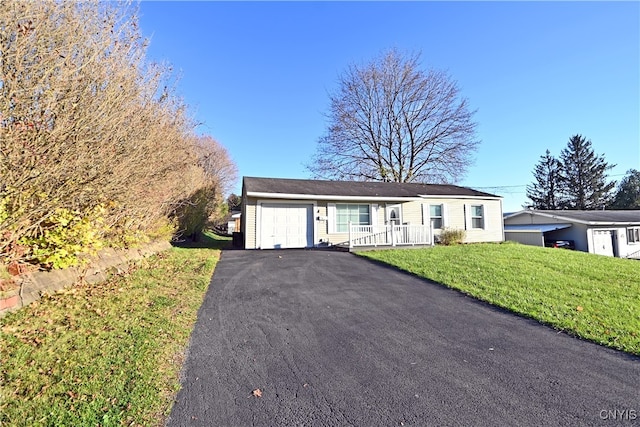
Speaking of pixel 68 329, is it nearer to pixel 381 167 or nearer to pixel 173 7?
pixel 173 7

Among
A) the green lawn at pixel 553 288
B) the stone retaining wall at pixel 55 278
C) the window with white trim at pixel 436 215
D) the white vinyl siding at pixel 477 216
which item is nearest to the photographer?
the stone retaining wall at pixel 55 278

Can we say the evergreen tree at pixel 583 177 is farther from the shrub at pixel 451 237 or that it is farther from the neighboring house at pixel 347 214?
the shrub at pixel 451 237

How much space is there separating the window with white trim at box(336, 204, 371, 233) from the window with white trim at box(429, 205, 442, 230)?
13.2 feet

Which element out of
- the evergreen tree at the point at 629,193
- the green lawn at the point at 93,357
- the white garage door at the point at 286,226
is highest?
the evergreen tree at the point at 629,193

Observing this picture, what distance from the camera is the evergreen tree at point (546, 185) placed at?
1703 inches

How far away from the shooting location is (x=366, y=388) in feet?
8.59

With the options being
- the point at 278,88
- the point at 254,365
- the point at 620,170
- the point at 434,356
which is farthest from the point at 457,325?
the point at 620,170

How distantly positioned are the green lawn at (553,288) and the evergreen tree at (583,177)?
4295 centimetres

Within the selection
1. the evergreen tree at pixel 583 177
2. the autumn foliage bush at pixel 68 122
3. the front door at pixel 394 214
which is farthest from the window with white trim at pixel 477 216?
the evergreen tree at pixel 583 177

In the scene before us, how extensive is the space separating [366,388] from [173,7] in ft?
28.7

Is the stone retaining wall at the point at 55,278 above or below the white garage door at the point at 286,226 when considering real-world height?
below

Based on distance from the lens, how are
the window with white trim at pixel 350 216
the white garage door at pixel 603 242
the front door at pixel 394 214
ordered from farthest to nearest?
the white garage door at pixel 603 242, the front door at pixel 394 214, the window with white trim at pixel 350 216

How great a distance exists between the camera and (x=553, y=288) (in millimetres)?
6113

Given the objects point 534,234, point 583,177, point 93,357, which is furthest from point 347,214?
point 583,177
